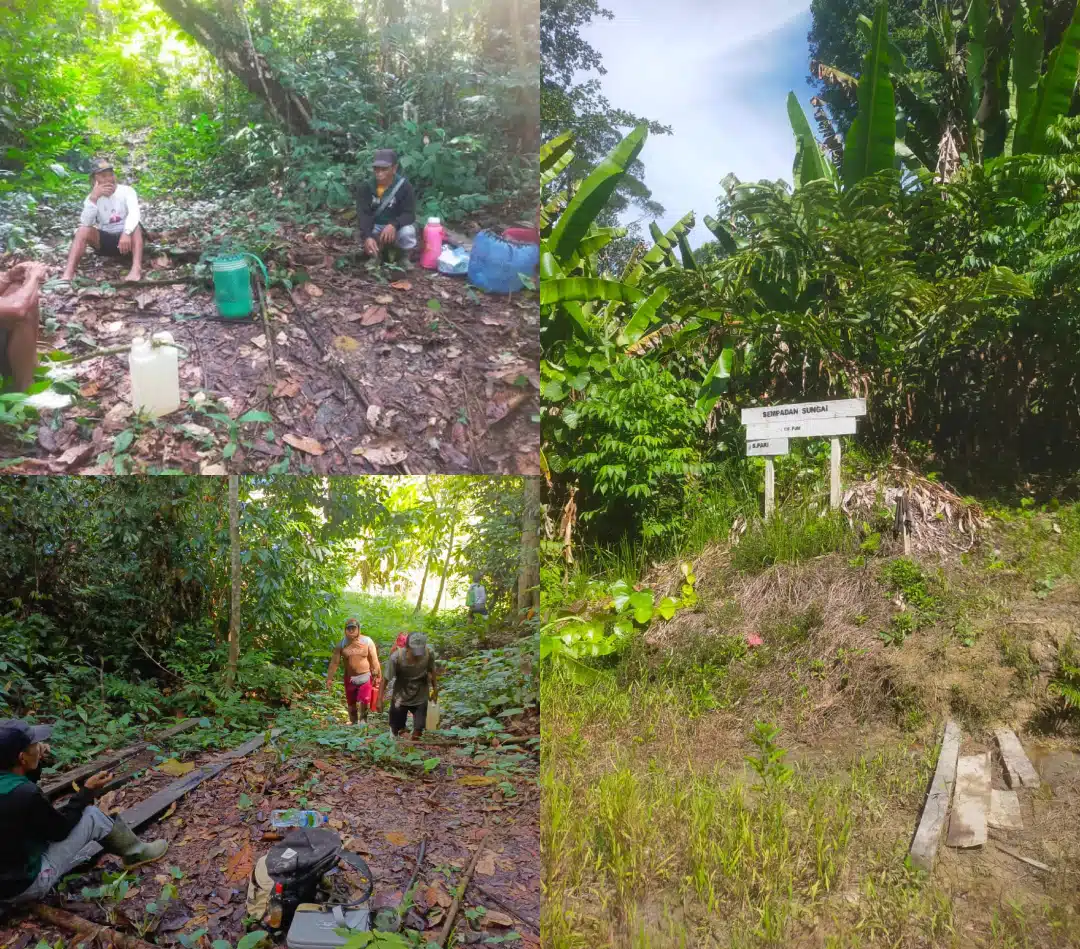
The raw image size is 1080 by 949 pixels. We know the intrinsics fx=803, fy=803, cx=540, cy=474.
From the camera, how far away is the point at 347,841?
1.90 metres

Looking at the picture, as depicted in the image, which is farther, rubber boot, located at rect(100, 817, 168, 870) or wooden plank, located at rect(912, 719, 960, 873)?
rubber boot, located at rect(100, 817, 168, 870)

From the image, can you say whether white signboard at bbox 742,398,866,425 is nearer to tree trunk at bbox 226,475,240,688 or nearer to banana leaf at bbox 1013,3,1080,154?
banana leaf at bbox 1013,3,1080,154

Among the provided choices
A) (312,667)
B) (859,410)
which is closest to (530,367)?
(859,410)

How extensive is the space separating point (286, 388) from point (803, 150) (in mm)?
1494

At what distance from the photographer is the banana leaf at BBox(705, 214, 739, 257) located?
224 centimetres

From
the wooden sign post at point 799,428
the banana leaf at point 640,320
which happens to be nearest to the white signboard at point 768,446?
the wooden sign post at point 799,428

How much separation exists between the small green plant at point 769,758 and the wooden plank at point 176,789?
1.19 meters

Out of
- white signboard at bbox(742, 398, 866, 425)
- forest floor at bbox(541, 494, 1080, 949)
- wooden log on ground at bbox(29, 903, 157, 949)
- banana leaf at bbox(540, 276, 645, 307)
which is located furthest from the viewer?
banana leaf at bbox(540, 276, 645, 307)

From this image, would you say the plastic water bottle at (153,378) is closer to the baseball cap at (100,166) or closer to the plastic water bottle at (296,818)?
the baseball cap at (100,166)

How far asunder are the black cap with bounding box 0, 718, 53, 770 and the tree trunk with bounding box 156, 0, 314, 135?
1.50 metres

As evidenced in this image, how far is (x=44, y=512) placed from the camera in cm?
196

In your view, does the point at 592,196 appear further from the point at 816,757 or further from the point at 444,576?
the point at 816,757

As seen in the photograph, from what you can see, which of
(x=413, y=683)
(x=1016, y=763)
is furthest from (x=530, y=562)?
(x=1016, y=763)

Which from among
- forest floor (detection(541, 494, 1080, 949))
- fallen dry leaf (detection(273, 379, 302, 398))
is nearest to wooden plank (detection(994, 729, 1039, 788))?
forest floor (detection(541, 494, 1080, 949))
